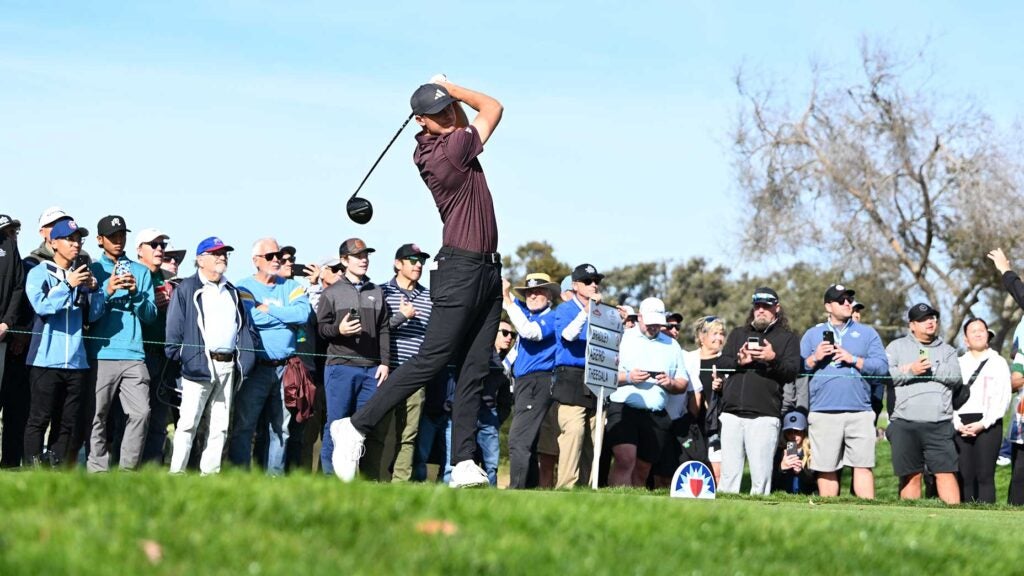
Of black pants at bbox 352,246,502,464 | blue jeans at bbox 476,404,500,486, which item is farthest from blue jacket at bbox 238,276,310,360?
black pants at bbox 352,246,502,464

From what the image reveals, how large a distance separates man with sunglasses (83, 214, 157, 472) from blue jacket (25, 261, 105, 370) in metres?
0.22

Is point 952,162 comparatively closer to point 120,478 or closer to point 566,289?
point 566,289

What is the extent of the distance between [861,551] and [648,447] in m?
8.79

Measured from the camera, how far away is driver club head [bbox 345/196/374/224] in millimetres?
10672

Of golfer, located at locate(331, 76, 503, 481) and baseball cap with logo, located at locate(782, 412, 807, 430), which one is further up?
golfer, located at locate(331, 76, 503, 481)

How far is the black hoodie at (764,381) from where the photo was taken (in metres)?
13.7

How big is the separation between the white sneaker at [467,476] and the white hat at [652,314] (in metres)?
5.64

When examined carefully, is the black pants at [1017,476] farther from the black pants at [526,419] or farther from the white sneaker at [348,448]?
the white sneaker at [348,448]

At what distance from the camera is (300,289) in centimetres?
1378

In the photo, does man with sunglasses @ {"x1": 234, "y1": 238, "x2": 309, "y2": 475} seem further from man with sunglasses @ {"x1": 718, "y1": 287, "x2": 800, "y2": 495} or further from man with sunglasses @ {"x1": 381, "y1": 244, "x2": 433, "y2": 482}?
man with sunglasses @ {"x1": 718, "y1": 287, "x2": 800, "y2": 495}

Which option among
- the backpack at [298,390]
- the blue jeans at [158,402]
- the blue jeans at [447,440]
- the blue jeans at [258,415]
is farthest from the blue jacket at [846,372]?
the blue jeans at [158,402]

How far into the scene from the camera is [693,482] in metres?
10.0

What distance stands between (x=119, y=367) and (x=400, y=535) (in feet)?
24.7

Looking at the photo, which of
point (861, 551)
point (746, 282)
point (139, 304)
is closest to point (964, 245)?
point (746, 282)
